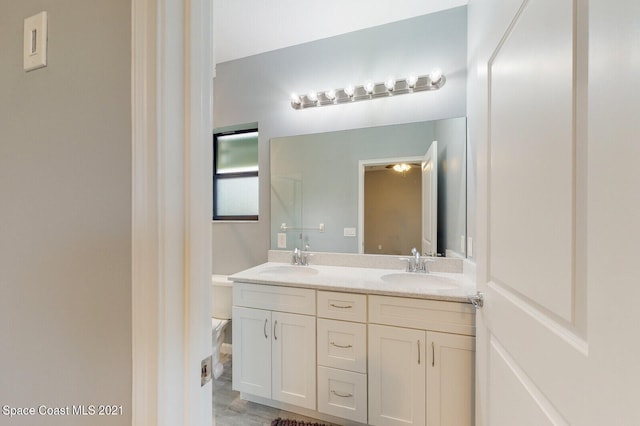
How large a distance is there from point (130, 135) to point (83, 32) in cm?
24

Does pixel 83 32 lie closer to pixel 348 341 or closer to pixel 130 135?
pixel 130 135

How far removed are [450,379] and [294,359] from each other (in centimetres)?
87

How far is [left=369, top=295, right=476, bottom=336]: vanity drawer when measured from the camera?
4.31ft

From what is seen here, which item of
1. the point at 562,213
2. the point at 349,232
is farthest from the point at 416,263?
the point at 562,213

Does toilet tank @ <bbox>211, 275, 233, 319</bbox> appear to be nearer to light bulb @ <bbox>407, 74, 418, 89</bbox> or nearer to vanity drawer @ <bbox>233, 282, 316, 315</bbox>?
vanity drawer @ <bbox>233, 282, 316, 315</bbox>

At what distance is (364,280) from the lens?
1.65m

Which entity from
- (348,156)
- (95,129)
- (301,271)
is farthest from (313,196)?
(95,129)

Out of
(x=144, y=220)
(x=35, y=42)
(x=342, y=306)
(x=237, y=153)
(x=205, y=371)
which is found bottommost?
(x=342, y=306)

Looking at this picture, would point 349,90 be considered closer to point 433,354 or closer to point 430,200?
point 430,200

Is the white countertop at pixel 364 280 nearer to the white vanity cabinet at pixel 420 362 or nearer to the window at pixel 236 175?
the white vanity cabinet at pixel 420 362

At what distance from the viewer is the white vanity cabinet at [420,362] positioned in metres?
1.31

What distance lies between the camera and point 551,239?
0.59 metres

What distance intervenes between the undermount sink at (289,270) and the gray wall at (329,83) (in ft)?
1.06

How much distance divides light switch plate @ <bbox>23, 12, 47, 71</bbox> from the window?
189 centimetres
